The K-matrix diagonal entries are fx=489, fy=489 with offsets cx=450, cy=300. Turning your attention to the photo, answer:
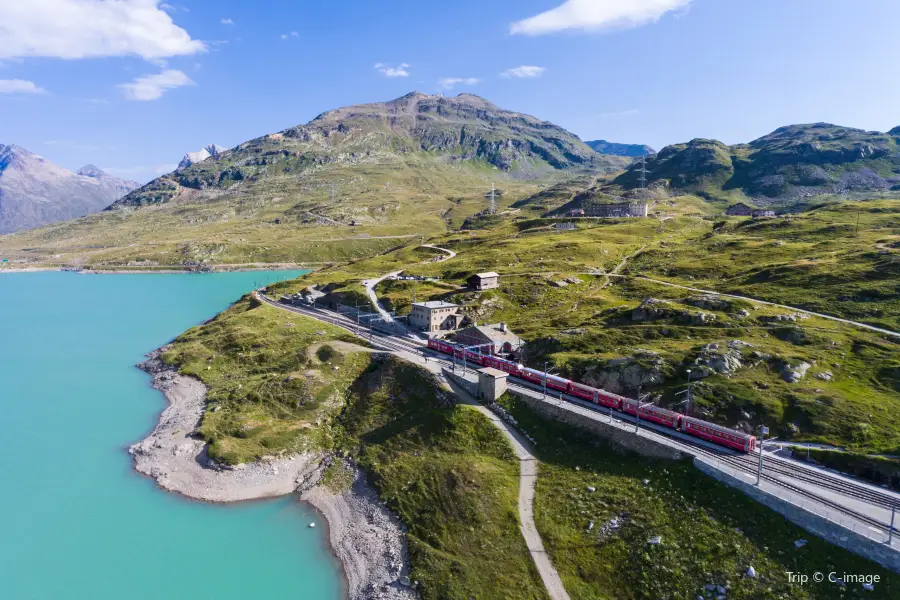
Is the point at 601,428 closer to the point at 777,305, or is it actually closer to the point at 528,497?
the point at 528,497

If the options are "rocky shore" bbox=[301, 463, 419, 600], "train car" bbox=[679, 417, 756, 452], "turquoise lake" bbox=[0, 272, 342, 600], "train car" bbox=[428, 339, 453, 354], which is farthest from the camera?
"train car" bbox=[428, 339, 453, 354]

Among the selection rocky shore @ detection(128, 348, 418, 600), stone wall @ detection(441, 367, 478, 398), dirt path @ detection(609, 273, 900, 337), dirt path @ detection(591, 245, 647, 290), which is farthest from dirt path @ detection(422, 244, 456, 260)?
rocky shore @ detection(128, 348, 418, 600)

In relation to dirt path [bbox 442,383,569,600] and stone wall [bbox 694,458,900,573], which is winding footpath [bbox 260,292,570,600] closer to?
dirt path [bbox 442,383,569,600]

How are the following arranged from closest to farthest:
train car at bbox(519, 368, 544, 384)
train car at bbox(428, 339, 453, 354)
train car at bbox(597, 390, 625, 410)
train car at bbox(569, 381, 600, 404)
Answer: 1. train car at bbox(597, 390, 625, 410)
2. train car at bbox(569, 381, 600, 404)
3. train car at bbox(519, 368, 544, 384)
4. train car at bbox(428, 339, 453, 354)

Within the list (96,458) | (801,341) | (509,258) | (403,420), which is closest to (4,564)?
(96,458)

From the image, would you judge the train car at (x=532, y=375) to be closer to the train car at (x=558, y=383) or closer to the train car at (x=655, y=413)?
the train car at (x=558, y=383)

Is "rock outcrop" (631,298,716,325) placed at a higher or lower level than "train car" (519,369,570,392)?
higher

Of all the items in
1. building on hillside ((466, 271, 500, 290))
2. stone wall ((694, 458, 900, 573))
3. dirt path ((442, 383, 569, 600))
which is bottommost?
dirt path ((442, 383, 569, 600))

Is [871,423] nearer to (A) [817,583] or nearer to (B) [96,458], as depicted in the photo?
(A) [817,583]
